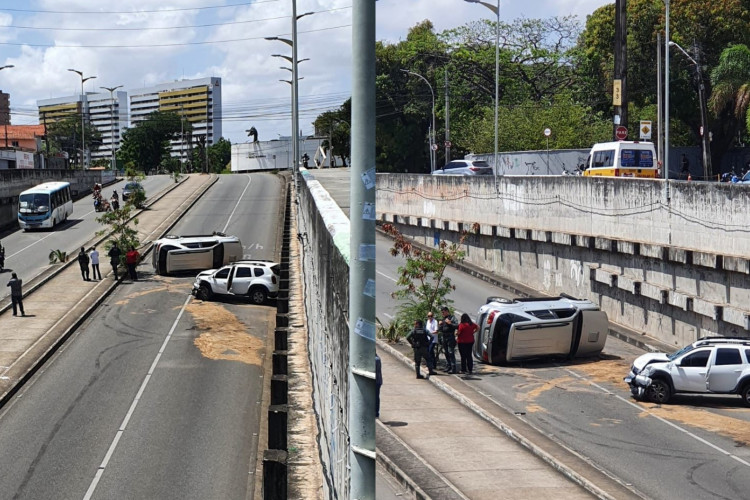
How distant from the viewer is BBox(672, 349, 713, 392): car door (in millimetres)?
26266

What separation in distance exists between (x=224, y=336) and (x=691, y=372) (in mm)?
16173

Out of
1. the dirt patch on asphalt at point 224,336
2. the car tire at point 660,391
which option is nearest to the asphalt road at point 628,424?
the car tire at point 660,391

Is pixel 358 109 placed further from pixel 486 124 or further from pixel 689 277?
pixel 486 124

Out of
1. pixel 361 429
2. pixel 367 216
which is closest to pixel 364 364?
pixel 361 429

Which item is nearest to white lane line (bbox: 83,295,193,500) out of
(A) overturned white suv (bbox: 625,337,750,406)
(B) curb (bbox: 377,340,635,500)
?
(B) curb (bbox: 377,340,635,500)

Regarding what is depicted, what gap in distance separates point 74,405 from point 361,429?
22.1 meters

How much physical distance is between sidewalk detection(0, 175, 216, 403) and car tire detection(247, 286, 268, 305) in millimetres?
6260

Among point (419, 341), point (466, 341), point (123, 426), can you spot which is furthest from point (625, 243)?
point (123, 426)

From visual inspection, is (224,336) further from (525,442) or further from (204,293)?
(525,442)

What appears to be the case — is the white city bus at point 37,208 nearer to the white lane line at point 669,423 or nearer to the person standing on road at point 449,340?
the person standing on road at point 449,340

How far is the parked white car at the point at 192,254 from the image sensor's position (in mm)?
46719

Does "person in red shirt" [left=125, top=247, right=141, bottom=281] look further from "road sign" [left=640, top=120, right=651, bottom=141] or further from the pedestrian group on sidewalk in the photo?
"road sign" [left=640, top=120, right=651, bottom=141]

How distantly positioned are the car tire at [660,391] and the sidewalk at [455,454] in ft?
17.4

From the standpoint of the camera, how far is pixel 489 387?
29219mm
